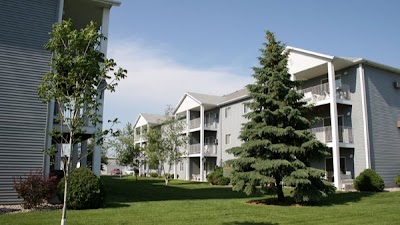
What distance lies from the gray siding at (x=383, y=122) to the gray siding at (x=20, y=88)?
19.6 meters

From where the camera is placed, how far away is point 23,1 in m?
15.0

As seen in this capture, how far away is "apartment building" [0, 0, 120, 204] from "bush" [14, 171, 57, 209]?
1412 mm

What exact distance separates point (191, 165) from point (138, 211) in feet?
92.9

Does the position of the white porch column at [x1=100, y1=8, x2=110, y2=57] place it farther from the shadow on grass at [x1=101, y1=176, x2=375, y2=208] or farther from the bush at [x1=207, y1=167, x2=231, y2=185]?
the bush at [x1=207, y1=167, x2=231, y2=185]

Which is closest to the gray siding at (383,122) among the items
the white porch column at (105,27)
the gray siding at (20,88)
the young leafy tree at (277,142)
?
the young leafy tree at (277,142)

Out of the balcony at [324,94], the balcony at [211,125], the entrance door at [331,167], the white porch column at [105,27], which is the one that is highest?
the white porch column at [105,27]

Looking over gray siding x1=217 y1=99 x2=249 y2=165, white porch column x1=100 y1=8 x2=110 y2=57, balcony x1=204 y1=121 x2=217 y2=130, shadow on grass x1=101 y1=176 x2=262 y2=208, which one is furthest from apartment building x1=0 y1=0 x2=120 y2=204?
balcony x1=204 y1=121 x2=217 y2=130

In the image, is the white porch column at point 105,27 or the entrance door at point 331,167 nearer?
the white porch column at point 105,27

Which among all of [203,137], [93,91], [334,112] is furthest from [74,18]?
[203,137]

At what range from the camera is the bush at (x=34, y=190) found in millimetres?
12586

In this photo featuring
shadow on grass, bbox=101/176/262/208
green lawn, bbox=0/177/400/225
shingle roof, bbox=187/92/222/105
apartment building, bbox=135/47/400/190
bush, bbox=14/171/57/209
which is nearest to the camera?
green lawn, bbox=0/177/400/225

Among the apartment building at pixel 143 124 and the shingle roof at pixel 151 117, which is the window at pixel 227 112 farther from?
the shingle roof at pixel 151 117

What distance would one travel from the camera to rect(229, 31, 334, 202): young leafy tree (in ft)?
47.7

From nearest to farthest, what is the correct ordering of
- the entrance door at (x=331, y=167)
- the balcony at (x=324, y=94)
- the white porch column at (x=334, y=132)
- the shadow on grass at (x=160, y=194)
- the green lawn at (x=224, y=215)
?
the green lawn at (x=224, y=215) → the shadow on grass at (x=160, y=194) → the white porch column at (x=334, y=132) → the balcony at (x=324, y=94) → the entrance door at (x=331, y=167)
